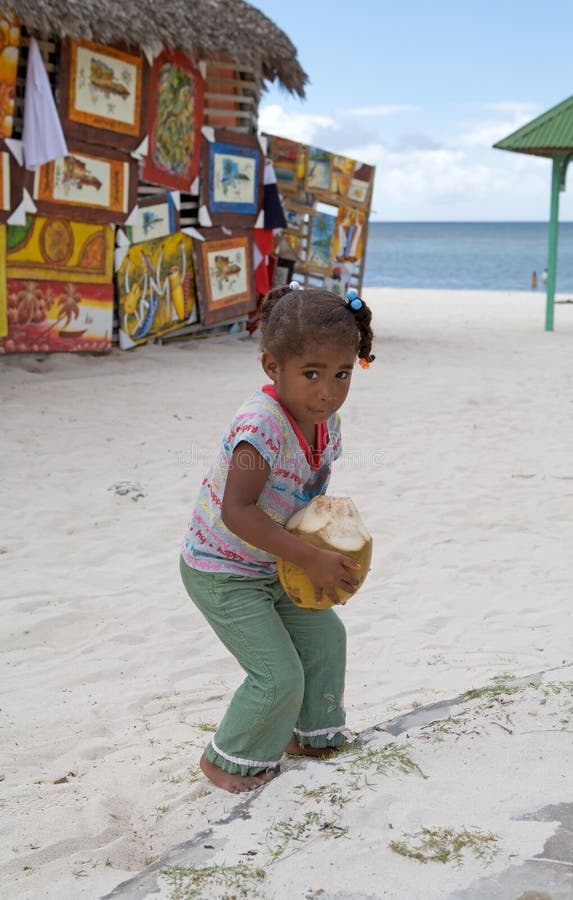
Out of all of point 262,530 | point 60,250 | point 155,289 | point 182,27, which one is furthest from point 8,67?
point 262,530

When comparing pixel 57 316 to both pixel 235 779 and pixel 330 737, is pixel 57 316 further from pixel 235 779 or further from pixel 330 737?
pixel 235 779

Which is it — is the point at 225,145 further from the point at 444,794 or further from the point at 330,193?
the point at 444,794

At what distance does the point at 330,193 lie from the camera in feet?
41.5

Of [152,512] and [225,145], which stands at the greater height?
[225,145]

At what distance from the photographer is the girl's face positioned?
8.06ft

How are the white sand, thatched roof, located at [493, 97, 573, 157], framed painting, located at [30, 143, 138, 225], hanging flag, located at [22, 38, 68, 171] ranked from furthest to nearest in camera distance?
thatched roof, located at [493, 97, 573, 157], framed painting, located at [30, 143, 138, 225], hanging flag, located at [22, 38, 68, 171], the white sand

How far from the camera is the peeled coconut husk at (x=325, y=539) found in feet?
8.07

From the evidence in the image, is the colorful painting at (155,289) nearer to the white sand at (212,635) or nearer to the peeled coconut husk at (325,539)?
the white sand at (212,635)

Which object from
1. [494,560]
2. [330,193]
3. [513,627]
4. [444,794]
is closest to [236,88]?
[330,193]

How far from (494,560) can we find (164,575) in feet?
5.32

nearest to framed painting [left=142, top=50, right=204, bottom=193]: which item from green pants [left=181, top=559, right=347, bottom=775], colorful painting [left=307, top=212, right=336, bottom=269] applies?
colorful painting [left=307, top=212, right=336, bottom=269]

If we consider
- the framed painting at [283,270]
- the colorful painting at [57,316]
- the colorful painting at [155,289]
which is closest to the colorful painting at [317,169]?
the framed painting at [283,270]

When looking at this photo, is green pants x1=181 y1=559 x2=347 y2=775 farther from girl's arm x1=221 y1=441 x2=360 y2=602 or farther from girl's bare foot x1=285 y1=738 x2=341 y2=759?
girl's arm x1=221 y1=441 x2=360 y2=602

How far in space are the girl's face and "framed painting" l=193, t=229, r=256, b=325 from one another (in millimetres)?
8735
